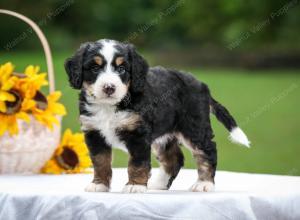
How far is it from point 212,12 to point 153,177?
24.1 meters

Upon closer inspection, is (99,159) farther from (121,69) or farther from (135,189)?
(121,69)

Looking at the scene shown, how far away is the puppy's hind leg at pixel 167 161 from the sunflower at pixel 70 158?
1.04 m

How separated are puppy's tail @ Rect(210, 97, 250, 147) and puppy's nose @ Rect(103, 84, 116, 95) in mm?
1175

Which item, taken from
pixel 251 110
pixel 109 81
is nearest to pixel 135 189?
pixel 109 81

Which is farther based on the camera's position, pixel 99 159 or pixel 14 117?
pixel 14 117

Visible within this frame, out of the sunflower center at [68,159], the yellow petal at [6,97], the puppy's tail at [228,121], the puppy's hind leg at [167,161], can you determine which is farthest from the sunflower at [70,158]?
the puppy's tail at [228,121]

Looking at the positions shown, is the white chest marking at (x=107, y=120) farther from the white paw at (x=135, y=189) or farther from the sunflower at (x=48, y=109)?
the sunflower at (x=48, y=109)

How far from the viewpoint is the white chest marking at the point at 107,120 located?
3.88 meters

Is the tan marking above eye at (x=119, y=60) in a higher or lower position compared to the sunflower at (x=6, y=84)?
higher

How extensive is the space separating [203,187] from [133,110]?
2.53 feet

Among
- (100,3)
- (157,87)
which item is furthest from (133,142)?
(100,3)

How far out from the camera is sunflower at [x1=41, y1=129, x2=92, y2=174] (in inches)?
219

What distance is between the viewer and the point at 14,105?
4949 millimetres

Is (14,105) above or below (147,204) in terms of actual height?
above
